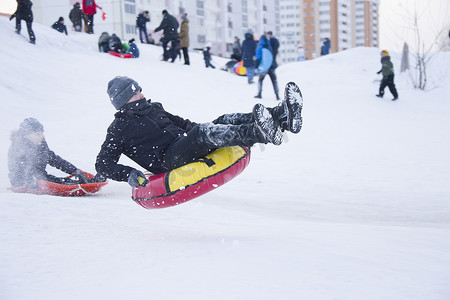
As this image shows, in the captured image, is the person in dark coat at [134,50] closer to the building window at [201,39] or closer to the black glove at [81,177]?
the black glove at [81,177]

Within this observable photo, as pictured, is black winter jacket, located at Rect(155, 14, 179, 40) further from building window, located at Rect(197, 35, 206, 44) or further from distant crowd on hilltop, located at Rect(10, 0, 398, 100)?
building window, located at Rect(197, 35, 206, 44)

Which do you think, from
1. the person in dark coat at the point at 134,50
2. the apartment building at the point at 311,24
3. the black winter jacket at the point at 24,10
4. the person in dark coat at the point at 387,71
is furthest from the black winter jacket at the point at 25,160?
the apartment building at the point at 311,24

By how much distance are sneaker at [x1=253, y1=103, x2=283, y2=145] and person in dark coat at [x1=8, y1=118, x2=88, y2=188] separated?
118 inches

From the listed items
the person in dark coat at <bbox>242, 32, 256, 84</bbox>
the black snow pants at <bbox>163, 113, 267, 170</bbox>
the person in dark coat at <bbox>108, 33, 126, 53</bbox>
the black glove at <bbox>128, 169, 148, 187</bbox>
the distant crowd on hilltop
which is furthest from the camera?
the person in dark coat at <bbox>108, 33, 126, 53</bbox>

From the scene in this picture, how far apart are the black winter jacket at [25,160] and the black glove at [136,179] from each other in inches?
88.9

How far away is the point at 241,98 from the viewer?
12539mm

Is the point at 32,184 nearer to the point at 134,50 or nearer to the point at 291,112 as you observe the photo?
the point at 291,112

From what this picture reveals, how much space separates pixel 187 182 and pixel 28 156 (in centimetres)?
275

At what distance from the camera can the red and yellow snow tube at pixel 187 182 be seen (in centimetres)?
367

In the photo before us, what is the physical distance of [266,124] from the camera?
3.43 metres

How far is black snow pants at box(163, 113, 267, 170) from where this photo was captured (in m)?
3.58

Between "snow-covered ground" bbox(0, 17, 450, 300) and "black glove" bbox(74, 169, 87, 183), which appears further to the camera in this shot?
"black glove" bbox(74, 169, 87, 183)

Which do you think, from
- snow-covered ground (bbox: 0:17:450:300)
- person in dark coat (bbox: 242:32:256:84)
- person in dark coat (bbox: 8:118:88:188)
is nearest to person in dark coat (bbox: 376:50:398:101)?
snow-covered ground (bbox: 0:17:450:300)

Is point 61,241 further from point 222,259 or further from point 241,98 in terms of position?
point 241,98
